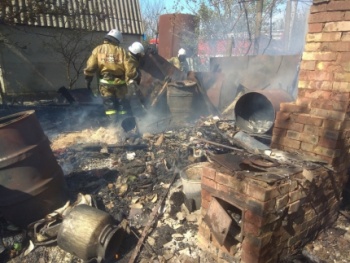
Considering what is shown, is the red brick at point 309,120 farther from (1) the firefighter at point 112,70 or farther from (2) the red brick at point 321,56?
(1) the firefighter at point 112,70

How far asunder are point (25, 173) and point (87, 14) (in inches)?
363

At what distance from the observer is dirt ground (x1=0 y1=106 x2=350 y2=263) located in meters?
2.94

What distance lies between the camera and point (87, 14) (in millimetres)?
10836

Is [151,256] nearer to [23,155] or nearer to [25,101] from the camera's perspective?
[23,155]

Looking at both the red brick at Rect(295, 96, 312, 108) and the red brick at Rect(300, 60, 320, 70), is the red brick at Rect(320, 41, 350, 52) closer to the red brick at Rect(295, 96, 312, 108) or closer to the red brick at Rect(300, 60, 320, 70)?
the red brick at Rect(300, 60, 320, 70)

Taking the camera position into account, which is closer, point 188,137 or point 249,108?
point 249,108

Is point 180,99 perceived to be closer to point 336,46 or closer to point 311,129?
point 311,129

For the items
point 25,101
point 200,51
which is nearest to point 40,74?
point 25,101

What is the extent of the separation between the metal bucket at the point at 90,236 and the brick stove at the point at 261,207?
947 mm

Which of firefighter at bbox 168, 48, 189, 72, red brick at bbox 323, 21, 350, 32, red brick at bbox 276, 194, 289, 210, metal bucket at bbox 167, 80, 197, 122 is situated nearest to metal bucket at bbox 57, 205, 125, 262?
red brick at bbox 276, 194, 289, 210

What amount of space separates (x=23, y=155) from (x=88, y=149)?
2.13 m

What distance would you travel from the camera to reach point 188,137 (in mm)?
5922

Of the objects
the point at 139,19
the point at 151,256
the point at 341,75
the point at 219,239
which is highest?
the point at 139,19

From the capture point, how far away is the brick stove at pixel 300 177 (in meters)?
2.32
